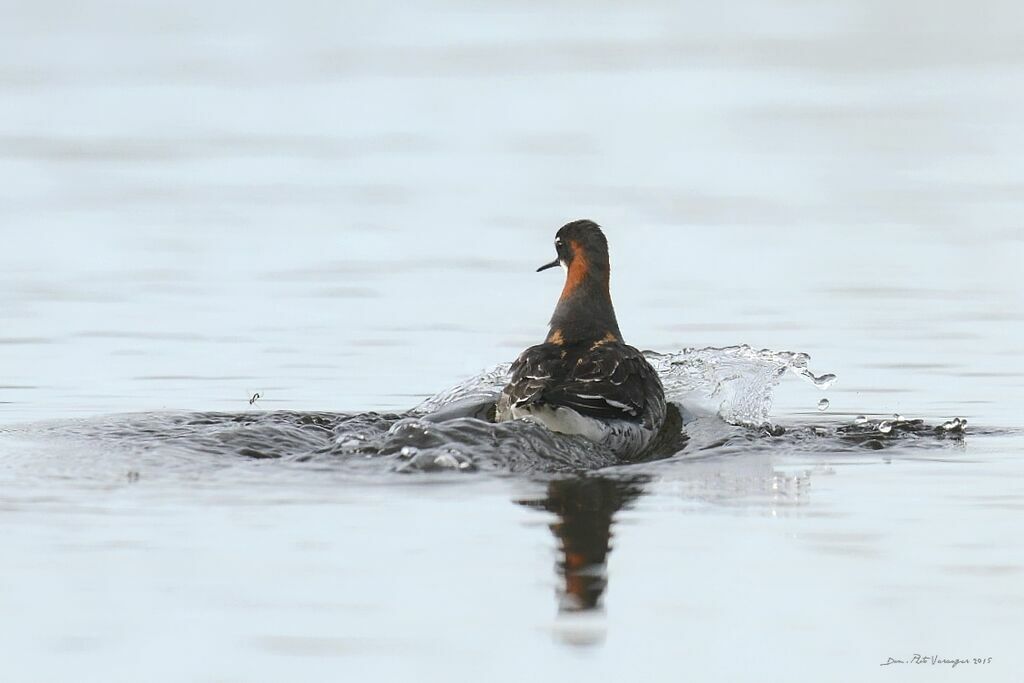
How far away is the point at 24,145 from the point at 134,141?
6.65 feet

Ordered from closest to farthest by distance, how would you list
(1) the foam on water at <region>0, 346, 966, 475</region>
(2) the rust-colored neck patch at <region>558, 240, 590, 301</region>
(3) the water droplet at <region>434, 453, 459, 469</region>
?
(3) the water droplet at <region>434, 453, 459, 469</region> < (1) the foam on water at <region>0, 346, 966, 475</region> < (2) the rust-colored neck patch at <region>558, 240, 590, 301</region>

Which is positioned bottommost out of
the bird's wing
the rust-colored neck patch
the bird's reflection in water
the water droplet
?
the bird's reflection in water

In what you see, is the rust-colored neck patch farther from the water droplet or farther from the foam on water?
the water droplet

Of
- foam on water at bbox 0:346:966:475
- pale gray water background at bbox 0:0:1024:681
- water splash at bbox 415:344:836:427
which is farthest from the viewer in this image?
water splash at bbox 415:344:836:427

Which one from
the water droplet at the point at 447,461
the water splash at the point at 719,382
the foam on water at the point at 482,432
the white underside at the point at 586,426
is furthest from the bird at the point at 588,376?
the water droplet at the point at 447,461

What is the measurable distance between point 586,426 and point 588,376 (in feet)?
1.75

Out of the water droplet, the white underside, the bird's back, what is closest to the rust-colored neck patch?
the bird's back

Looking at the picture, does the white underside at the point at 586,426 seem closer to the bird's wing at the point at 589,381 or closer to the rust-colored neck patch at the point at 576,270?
the bird's wing at the point at 589,381

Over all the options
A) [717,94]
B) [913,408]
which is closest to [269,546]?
[913,408]

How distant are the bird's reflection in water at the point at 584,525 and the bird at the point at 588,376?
135 centimetres

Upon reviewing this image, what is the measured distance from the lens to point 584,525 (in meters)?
9.95

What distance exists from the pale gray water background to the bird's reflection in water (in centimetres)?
11

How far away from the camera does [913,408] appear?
14.2 meters

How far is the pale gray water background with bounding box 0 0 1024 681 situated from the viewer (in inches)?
322
